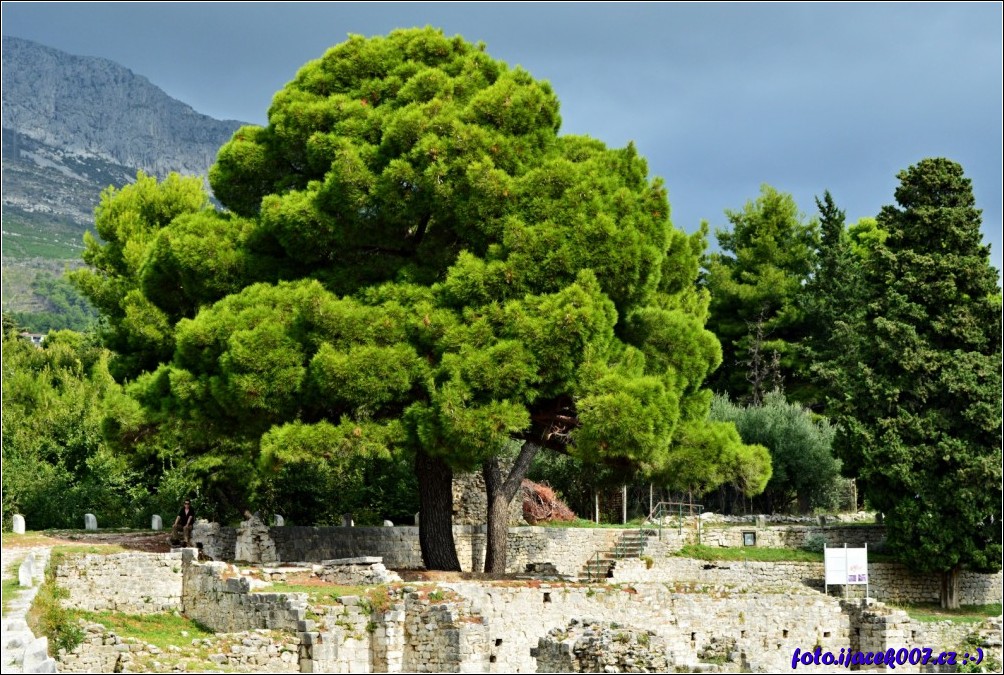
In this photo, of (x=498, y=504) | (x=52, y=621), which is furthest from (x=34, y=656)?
(x=498, y=504)

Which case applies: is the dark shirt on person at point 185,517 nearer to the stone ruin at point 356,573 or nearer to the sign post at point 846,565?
the stone ruin at point 356,573

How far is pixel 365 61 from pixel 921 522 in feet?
54.4

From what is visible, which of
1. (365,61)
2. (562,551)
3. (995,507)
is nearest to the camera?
(365,61)

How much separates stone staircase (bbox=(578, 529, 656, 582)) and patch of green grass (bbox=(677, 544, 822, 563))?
3.30ft

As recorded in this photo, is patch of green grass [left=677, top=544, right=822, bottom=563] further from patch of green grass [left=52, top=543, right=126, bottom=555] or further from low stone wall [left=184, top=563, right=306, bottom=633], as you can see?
patch of green grass [left=52, top=543, right=126, bottom=555]

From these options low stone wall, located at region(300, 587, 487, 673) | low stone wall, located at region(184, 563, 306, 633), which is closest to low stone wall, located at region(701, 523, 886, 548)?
low stone wall, located at region(300, 587, 487, 673)

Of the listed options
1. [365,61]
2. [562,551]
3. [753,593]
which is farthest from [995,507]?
[365,61]

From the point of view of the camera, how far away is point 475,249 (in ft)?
90.6

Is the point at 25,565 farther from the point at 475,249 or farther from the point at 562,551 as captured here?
the point at 562,551

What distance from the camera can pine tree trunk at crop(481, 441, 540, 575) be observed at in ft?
95.0

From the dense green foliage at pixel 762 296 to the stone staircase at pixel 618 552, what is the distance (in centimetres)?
1700

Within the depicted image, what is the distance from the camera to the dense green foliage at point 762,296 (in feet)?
170

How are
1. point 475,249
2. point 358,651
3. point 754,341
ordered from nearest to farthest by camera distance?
point 358,651 → point 475,249 → point 754,341

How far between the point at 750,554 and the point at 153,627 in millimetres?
16664
